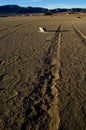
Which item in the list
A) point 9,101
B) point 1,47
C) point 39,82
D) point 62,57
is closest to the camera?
point 9,101

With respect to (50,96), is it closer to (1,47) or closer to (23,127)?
(23,127)

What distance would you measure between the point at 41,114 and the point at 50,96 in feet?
3.08

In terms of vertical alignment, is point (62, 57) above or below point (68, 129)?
below

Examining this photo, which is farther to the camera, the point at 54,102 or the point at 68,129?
the point at 54,102

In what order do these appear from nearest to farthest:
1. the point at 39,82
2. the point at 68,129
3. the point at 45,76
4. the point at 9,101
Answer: the point at 68,129 < the point at 9,101 < the point at 39,82 < the point at 45,76

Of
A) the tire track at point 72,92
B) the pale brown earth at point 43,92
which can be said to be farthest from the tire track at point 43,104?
the tire track at point 72,92

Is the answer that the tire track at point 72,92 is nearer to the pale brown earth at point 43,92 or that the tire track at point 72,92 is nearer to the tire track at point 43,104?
the pale brown earth at point 43,92

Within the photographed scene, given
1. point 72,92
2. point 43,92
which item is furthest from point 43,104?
point 72,92

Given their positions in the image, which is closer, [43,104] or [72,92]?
[43,104]

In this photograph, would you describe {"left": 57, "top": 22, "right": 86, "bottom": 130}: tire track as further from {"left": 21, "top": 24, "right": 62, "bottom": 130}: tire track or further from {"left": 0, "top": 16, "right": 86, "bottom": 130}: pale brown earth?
{"left": 21, "top": 24, "right": 62, "bottom": 130}: tire track

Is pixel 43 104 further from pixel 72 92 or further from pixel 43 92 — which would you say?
pixel 72 92

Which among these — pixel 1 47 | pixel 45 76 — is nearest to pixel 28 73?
pixel 45 76

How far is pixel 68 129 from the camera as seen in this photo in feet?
14.9

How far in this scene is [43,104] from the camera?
5.54 metres
